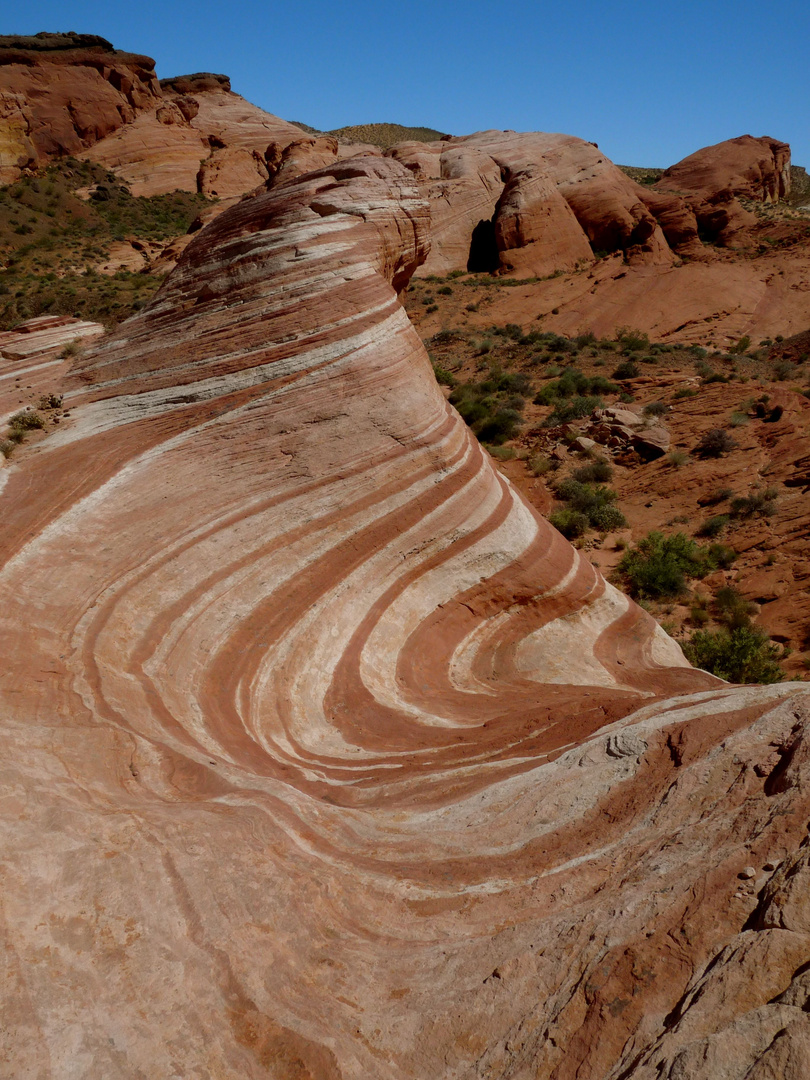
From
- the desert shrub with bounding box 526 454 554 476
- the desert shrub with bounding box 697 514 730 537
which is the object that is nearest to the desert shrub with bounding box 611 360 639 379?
the desert shrub with bounding box 526 454 554 476

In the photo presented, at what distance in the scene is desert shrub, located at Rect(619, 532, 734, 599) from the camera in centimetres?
1392

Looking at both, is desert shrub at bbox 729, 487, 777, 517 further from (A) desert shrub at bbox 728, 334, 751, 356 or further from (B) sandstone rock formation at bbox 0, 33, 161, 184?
(B) sandstone rock formation at bbox 0, 33, 161, 184

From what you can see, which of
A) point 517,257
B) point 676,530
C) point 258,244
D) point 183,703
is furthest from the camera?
point 517,257

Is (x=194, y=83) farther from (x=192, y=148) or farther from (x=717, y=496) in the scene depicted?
(x=717, y=496)

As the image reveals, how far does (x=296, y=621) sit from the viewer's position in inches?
286

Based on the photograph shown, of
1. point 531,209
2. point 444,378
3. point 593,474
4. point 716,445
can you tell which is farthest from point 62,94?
point 716,445

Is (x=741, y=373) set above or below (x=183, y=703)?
above

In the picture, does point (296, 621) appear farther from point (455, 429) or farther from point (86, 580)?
point (455, 429)

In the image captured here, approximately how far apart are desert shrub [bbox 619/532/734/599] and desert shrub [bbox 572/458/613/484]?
357 cm

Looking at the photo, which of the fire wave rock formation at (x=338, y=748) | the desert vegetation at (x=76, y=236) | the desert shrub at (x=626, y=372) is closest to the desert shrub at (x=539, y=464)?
the desert shrub at (x=626, y=372)

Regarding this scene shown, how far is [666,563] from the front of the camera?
1429cm

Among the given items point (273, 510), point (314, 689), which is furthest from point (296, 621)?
point (273, 510)

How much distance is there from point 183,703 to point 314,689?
1490 mm

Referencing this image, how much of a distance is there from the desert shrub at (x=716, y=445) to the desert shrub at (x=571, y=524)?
19.0ft
